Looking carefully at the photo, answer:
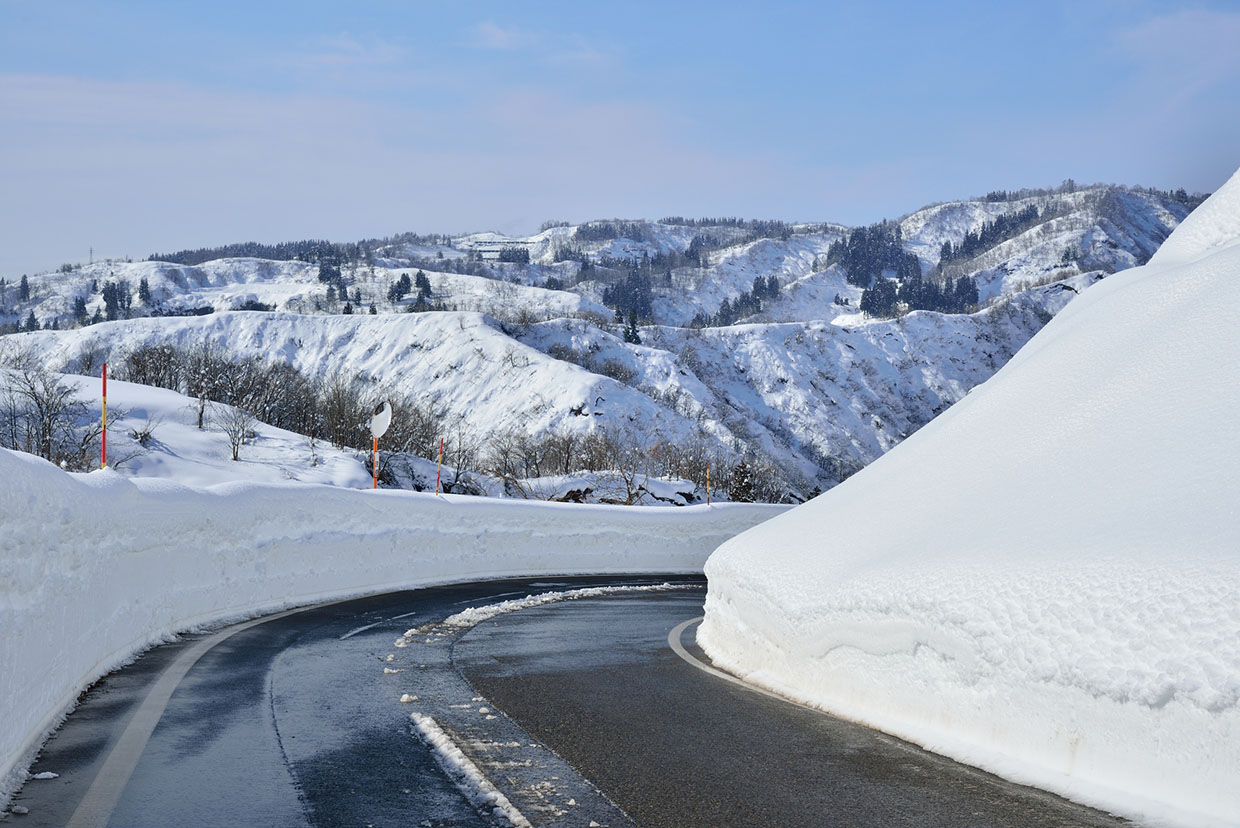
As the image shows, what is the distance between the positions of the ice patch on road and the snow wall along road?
222 cm

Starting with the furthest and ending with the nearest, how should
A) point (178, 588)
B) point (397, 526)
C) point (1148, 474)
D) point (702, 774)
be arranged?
point (397, 526), point (178, 588), point (1148, 474), point (702, 774)

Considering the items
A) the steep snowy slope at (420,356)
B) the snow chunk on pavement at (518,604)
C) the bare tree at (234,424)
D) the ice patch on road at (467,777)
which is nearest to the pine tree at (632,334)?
the steep snowy slope at (420,356)

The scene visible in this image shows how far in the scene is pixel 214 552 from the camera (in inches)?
539

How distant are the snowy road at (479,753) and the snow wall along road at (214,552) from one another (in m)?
0.47

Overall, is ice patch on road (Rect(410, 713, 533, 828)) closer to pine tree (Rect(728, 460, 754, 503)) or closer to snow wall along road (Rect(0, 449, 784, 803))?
snow wall along road (Rect(0, 449, 784, 803))

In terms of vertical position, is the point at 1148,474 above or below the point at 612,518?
above

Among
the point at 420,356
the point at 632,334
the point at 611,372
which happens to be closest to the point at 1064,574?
the point at 611,372

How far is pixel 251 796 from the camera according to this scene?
17.7 feet

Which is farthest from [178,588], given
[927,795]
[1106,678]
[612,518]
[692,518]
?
[692,518]

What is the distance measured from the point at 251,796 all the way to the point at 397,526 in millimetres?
15000

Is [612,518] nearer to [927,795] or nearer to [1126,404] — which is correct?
[1126,404]

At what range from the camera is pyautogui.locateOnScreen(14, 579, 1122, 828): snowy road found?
5.15 m

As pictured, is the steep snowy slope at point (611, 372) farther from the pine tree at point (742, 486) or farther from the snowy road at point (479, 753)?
the snowy road at point (479, 753)

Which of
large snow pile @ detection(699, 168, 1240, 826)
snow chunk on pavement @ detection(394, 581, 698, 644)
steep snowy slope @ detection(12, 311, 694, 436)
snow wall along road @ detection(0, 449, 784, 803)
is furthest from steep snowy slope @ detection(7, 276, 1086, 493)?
large snow pile @ detection(699, 168, 1240, 826)
